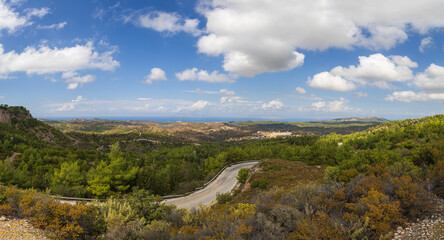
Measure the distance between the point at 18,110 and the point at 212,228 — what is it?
410 feet

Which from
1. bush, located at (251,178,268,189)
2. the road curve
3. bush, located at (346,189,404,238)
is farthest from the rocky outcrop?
bush, located at (251,178,268,189)

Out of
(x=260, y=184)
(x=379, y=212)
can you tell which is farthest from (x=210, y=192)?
(x=379, y=212)

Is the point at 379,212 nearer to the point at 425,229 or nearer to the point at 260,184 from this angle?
the point at 425,229

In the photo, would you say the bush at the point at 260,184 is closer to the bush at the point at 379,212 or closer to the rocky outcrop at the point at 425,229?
the bush at the point at 379,212

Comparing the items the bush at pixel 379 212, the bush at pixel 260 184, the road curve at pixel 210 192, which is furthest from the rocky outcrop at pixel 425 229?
the bush at pixel 260 184

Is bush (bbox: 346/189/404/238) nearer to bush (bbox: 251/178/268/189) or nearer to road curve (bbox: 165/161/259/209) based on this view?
road curve (bbox: 165/161/259/209)

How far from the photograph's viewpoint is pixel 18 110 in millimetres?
89938

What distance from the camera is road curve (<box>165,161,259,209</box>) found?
24712 mm

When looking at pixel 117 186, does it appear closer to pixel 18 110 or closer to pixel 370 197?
pixel 370 197

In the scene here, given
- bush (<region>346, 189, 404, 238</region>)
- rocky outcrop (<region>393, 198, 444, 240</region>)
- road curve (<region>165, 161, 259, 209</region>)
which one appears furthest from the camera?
road curve (<region>165, 161, 259, 209</region>)

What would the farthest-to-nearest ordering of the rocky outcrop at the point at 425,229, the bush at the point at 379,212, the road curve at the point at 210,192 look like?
the road curve at the point at 210,192 → the bush at the point at 379,212 → the rocky outcrop at the point at 425,229

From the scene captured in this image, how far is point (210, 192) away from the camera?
97.1 ft

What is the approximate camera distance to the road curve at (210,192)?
81.1 feet

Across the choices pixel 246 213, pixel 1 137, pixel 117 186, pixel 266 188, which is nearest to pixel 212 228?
pixel 246 213
